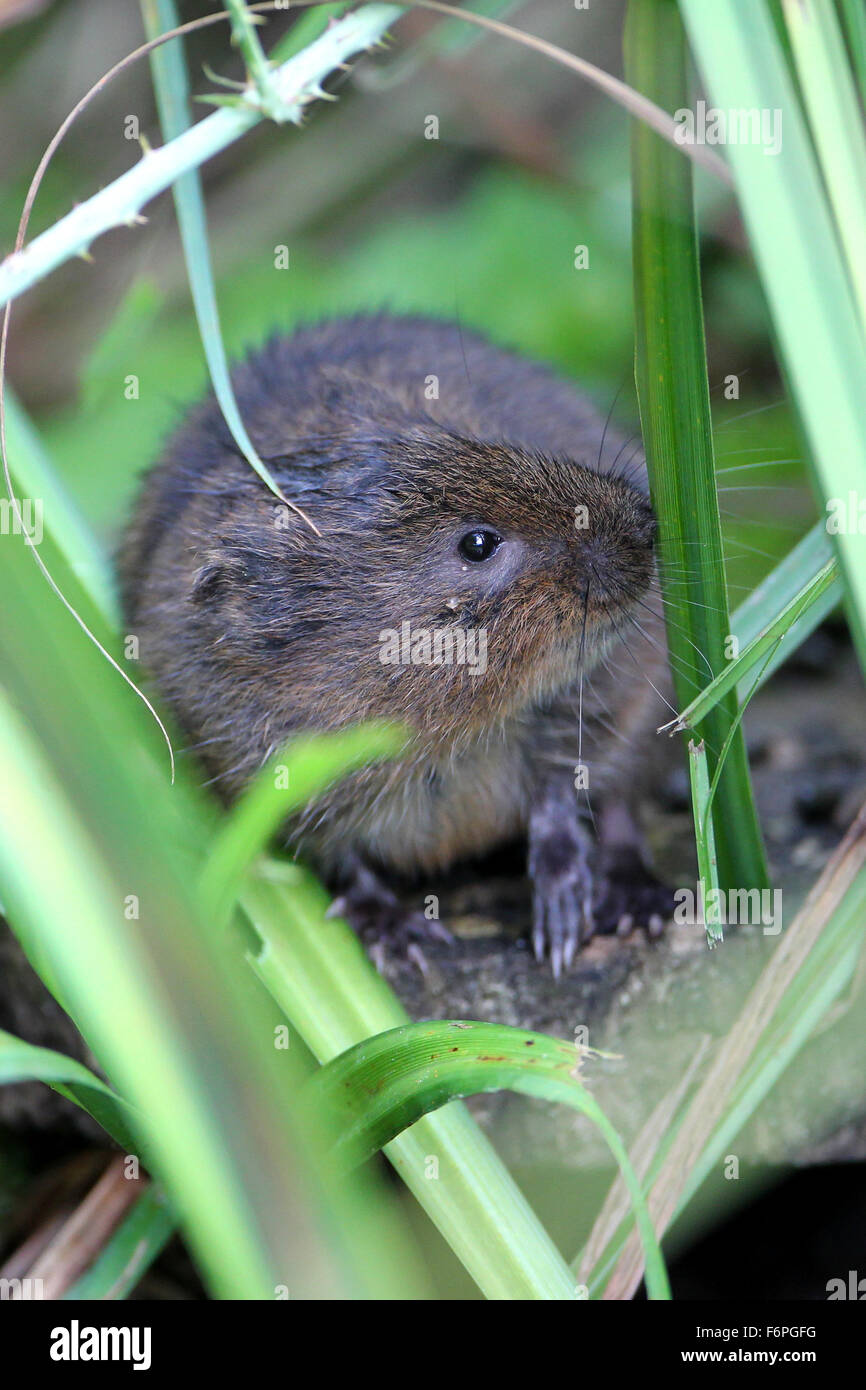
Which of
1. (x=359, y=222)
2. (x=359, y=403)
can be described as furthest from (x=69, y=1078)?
(x=359, y=222)

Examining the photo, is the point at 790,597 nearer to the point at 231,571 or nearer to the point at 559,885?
the point at 559,885

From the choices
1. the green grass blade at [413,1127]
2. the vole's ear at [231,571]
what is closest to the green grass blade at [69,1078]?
the green grass blade at [413,1127]

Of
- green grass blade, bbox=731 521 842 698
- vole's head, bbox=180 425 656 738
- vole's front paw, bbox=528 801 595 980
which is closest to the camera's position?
green grass blade, bbox=731 521 842 698

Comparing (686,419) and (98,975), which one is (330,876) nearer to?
(686,419)

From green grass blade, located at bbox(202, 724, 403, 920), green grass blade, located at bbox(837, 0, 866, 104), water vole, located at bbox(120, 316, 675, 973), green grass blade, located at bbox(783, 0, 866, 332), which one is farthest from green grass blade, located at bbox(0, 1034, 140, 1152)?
green grass blade, located at bbox(837, 0, 866, 104)

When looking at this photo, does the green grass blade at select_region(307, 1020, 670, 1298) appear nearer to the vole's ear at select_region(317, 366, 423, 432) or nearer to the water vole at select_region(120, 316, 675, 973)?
the water vole at select_region(120, 316, 675, 973)

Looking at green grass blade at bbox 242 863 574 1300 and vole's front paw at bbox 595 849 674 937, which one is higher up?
vole's front paw at bbox 595 849 674 937
